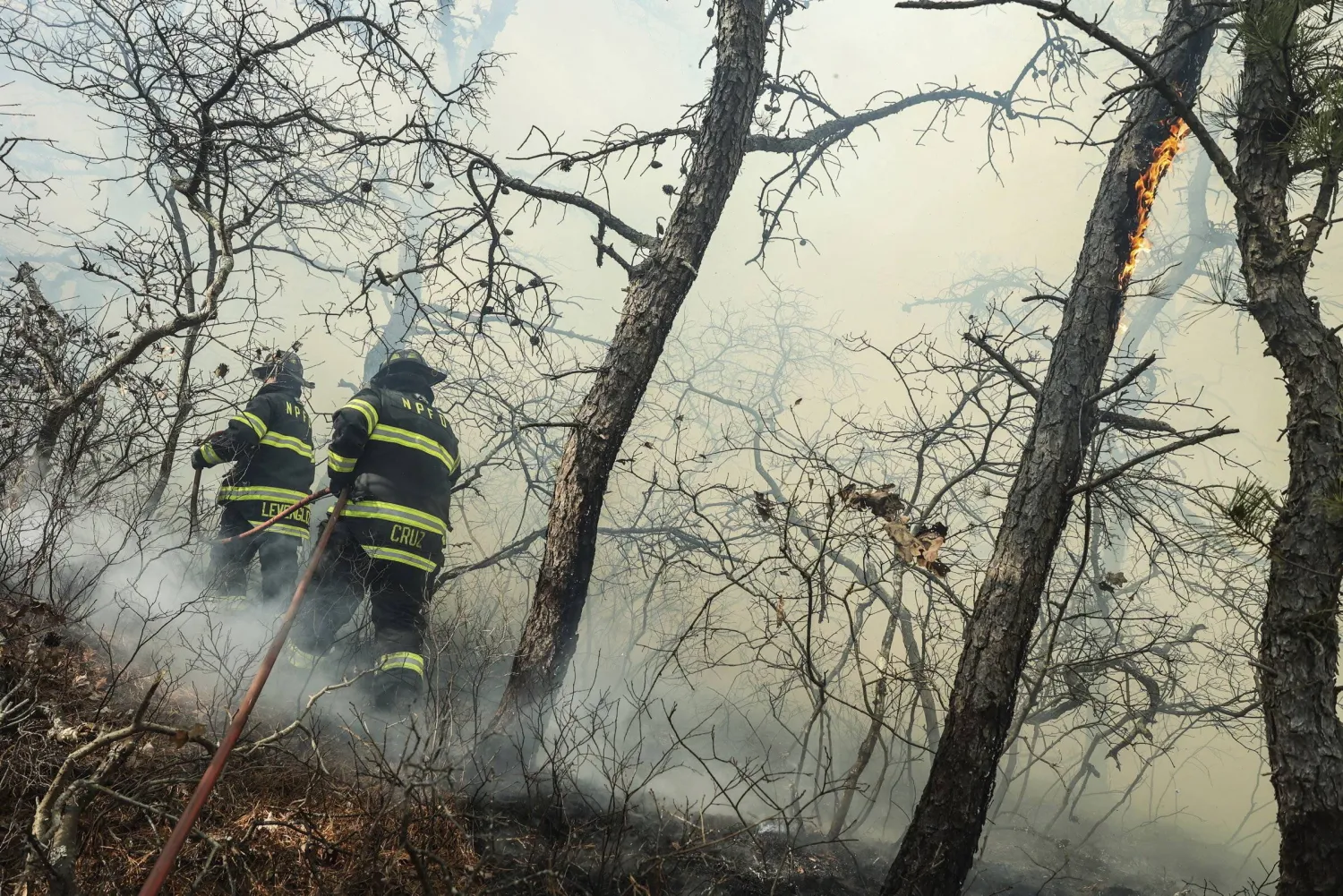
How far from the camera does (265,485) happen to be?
5.73 m

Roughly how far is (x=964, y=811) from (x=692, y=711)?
7373 mm

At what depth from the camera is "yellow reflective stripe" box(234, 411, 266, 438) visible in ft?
18.0

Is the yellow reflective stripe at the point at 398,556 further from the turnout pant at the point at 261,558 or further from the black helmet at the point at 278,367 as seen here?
the black helmet at the point at 278,367

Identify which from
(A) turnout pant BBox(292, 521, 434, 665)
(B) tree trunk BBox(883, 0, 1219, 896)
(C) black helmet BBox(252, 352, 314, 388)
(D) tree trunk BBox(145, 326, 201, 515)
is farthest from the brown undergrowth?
(C) black helmet BBox(252, 352, 314, 388)

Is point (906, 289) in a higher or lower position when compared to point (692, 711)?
higher

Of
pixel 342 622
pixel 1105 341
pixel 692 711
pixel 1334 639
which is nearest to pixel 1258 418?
pixel 692 711

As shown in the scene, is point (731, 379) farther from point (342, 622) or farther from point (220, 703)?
point (220, 703)

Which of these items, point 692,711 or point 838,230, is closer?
point 692,711

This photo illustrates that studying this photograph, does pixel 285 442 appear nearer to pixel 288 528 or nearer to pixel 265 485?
pixel 265 485

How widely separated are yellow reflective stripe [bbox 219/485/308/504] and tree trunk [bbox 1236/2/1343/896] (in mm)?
5785

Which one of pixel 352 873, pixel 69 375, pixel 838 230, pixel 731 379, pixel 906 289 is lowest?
pixel 352 873

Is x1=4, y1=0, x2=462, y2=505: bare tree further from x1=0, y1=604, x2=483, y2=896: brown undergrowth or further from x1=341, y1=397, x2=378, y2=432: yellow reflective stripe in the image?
x1=0, y1=604, x2=483, y2=896: brown undergrowth

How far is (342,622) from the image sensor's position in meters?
5.23

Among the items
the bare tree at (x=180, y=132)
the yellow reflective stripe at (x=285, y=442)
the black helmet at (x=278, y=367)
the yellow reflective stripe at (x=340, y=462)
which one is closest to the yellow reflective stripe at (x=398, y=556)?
the yellow reflective stripe at (x=340, y=462)
